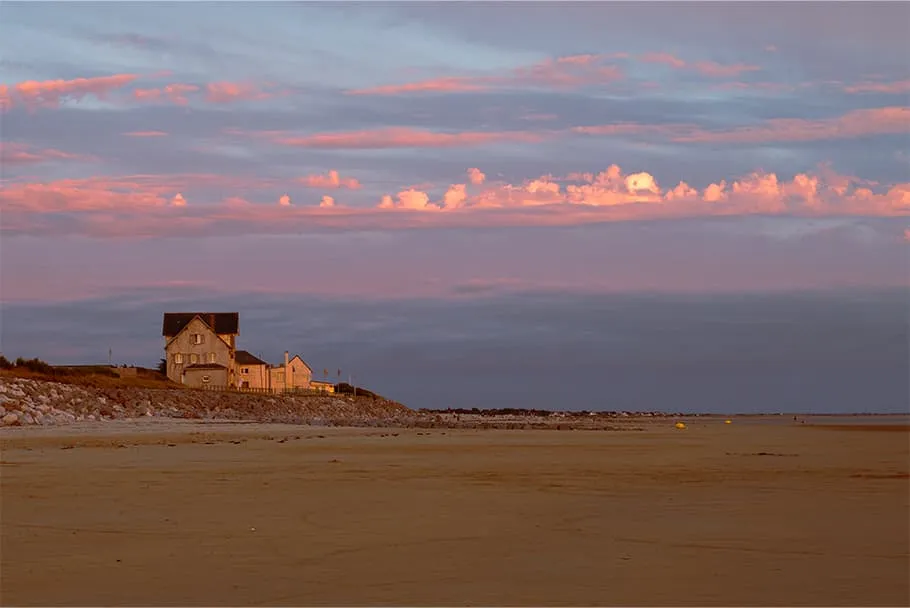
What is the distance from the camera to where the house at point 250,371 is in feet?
382

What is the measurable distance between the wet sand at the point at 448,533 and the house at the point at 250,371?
93.2 meters

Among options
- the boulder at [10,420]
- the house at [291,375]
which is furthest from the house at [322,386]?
the boulder at [10,420]

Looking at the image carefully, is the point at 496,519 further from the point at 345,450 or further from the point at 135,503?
the point at 345,450

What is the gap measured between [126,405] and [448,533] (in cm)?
4967

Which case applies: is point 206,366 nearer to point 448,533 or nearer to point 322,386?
point 322,386

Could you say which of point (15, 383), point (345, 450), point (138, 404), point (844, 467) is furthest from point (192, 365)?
point (844, 467)

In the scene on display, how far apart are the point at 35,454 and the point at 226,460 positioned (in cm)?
459

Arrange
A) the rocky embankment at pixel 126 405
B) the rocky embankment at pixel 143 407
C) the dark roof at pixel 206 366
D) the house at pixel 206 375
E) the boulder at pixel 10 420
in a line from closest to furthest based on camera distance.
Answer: the boulder at pixel 10 420
the rocky embankment at pixel 126 405
the rocky embankment at pixel 143 407
the house at pixel 206 375
the dark roof at pixel 206 366

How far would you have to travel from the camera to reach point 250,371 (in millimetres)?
117938

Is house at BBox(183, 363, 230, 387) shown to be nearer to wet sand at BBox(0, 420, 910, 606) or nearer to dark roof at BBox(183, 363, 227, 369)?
dark roof at BBox(183, 363, 227, 369)

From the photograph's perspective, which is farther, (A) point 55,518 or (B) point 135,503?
(B) point 135,503

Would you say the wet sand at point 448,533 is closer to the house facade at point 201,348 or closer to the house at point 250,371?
the house facade at point 201,348

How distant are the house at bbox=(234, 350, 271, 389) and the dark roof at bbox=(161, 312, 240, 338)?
755cm

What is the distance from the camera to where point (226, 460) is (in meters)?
24.6
